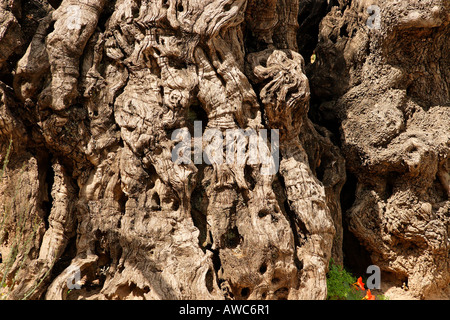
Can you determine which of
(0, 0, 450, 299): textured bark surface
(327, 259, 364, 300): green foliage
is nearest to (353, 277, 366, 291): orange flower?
(327, 259, 364, 300): green foliage

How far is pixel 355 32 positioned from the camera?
5625mm

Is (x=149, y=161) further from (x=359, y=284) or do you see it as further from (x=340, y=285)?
(x=359, y=284)

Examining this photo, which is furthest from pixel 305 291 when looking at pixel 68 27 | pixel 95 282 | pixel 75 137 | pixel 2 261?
pixel 68 27

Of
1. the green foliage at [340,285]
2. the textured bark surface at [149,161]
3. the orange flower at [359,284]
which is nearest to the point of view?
Answer: the textured bark surface at [149,161]

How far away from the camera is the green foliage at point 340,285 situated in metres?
4.61

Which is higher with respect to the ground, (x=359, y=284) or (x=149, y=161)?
(x=149, y=161)

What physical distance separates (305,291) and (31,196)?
2690mm

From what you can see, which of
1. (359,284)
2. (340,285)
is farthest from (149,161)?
(359,284)

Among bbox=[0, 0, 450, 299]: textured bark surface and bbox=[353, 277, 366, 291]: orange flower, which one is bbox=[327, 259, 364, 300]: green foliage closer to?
bbox=[353, 277, 366, 291]: orange flower

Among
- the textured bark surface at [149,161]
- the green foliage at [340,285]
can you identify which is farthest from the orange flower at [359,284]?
the textured bark surface at [149,161]

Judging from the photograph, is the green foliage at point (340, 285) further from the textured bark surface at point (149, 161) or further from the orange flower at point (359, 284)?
the textured bark surface at point (149, 161)

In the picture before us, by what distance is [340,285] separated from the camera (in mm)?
4684

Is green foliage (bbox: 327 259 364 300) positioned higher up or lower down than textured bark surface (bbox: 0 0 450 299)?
lower down

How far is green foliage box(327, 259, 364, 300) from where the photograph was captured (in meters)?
4.61
